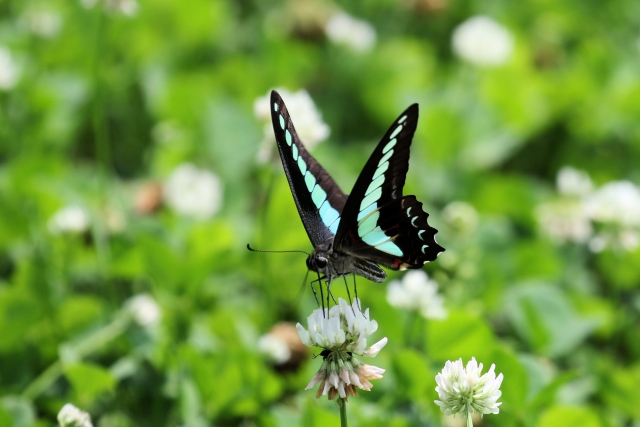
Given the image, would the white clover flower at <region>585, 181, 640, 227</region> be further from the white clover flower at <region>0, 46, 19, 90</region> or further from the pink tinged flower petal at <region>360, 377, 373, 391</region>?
the white clover flower at <region>0, 46, 19, 90</region>

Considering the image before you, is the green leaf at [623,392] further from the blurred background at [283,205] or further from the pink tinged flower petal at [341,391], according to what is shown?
the pink tinged flower petal at [341,391]

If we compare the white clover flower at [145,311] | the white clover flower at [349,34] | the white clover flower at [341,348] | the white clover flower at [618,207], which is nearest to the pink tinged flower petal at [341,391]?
the white clover flower at [341,348]

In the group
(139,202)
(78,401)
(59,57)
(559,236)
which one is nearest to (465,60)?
(559,236)

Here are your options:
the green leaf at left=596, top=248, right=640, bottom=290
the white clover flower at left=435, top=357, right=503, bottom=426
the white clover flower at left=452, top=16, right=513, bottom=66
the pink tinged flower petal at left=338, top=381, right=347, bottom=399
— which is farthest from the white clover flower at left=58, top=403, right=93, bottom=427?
the white clover flower at left=452, top=16, right=513, bottom=66

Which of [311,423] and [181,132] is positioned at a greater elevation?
[181,132]

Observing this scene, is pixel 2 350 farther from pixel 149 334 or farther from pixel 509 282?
pixel 509 282
